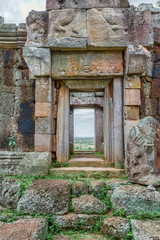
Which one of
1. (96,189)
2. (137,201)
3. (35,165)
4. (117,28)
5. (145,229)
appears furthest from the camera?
(117,28)

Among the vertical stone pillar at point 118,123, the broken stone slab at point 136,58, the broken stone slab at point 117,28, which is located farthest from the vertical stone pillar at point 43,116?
the broken stone slab at point 136,58

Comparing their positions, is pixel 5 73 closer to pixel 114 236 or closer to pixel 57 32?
pixel 57 32

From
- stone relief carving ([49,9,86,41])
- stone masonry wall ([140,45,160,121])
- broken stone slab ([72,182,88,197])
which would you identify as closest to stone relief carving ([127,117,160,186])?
broken stone slab ([72,182,88,197])

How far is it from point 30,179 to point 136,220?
1.98m

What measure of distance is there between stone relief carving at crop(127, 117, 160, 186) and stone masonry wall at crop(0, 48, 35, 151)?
254cm

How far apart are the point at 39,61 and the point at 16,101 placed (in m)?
1.33

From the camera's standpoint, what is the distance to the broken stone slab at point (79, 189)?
11.0ft

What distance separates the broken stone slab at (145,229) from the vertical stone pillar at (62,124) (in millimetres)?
2310

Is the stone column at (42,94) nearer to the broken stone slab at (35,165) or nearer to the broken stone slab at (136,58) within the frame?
the broken stone slab at (35,165)

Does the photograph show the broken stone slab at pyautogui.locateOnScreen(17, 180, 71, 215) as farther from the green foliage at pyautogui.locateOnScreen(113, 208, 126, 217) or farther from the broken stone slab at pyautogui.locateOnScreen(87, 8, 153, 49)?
the broken stone slab at pyautogui.locateOnScreen(87, 8, 153, 49)

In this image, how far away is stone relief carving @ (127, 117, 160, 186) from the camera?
3.22 m

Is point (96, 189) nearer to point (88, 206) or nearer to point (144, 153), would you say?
point (88, 206)

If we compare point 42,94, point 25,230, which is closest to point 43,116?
point 42,94

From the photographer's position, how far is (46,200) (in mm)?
3047
